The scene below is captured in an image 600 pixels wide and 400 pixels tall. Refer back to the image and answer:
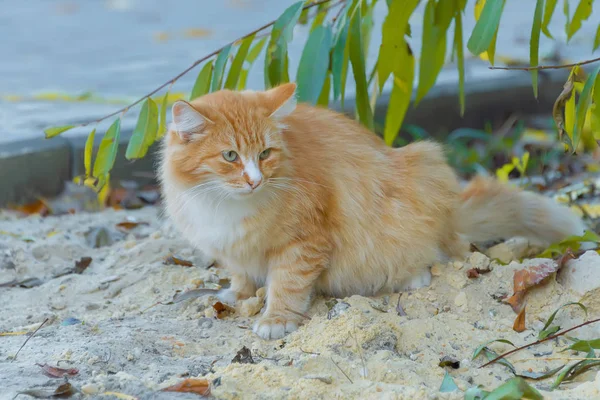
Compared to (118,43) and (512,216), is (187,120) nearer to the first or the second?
(512,216)

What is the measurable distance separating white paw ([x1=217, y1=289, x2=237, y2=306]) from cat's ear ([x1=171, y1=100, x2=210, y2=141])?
686mm

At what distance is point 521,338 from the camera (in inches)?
111

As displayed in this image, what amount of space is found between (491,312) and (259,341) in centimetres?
83

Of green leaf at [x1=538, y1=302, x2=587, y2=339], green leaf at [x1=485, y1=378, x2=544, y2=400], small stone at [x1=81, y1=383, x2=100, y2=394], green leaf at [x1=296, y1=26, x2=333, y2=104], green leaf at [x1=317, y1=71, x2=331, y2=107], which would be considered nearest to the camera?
green leaf at [x1=485, y1=378, x2=544, y2=400]

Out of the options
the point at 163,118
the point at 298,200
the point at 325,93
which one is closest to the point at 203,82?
the point at 163,118

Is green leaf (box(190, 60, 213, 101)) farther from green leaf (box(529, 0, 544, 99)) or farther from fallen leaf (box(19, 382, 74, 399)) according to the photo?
fallen leaf (box(19, 382, 74, 399))

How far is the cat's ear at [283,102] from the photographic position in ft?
9.91

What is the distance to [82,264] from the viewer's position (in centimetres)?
372

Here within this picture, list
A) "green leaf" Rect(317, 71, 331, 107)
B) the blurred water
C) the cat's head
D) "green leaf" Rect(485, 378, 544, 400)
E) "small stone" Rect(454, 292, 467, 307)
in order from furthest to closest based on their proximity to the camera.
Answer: the blurred water → "green leaf" Rect(317, 71, 331, 107) → "small stone" Rect(454, 292, 467, 307) → the cat's head → "green leaf" Rect(485, 378, 544, 400)

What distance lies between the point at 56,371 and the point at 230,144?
3.17ft

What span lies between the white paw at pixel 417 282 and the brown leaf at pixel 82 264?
4.64ft

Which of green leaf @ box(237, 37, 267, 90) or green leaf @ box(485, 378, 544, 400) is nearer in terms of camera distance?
green leaf @ box(485, 378, 544, 400)

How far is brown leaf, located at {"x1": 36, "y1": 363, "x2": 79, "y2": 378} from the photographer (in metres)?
2.45

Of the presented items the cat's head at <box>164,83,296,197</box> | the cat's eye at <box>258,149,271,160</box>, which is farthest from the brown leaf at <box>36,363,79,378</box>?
the cat's eye at <box>258,149,271,160</box>
